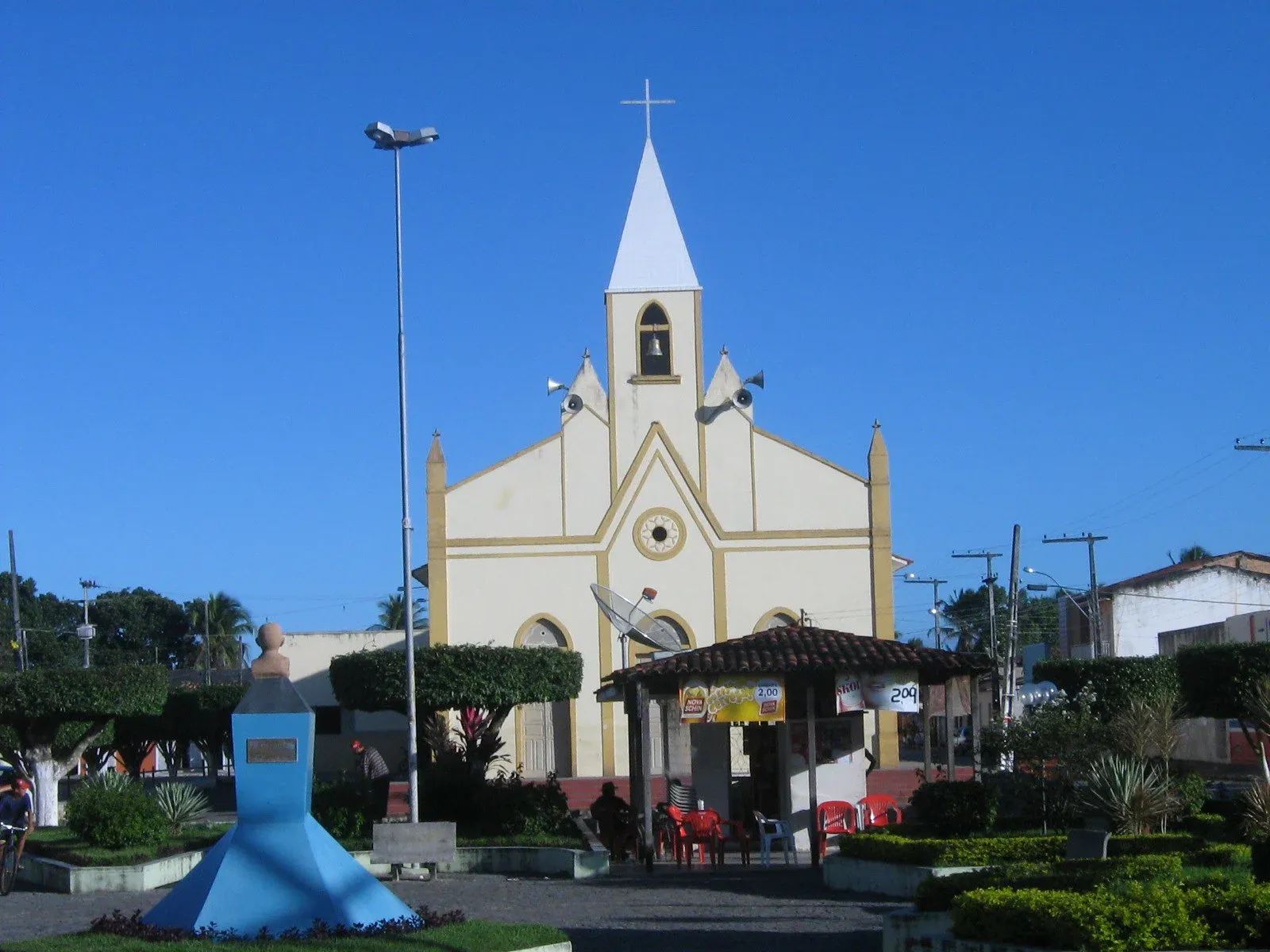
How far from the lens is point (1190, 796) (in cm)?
1905

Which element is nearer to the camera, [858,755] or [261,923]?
[261,923]

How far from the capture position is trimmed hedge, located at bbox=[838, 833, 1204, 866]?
630 inches

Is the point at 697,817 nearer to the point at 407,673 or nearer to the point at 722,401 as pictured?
the point at 407,673

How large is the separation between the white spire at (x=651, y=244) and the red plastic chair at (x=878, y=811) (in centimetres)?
2107

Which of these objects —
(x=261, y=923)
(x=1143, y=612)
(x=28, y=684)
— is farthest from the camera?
(x=1143, y=612)

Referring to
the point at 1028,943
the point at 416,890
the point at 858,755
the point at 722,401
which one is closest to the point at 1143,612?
the point at 722,401

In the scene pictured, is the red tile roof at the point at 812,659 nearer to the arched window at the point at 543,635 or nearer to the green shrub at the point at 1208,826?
the green shrub at the point at 1208,826

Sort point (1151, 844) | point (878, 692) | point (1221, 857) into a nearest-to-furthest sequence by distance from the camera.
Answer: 1. point (1221, 857)
2. point (1151, 844)
3. point (878, 692)

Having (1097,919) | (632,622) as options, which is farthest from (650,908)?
(632,622)

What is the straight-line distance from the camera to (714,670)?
2058cm

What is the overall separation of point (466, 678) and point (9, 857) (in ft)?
43.7

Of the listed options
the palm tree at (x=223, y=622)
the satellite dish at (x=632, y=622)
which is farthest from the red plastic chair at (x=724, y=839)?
the palm tree at (x=223, y=622)

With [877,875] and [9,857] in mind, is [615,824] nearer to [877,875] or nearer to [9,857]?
[877,875]

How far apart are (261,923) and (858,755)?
457 inches
